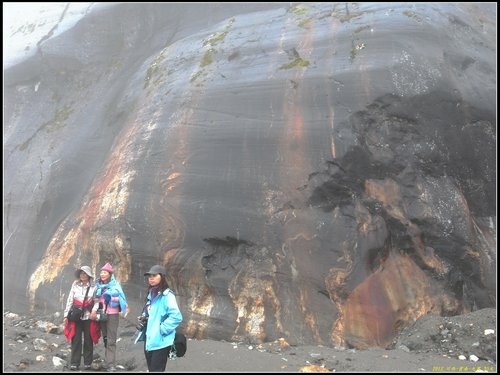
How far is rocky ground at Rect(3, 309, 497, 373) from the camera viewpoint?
6.83 meters

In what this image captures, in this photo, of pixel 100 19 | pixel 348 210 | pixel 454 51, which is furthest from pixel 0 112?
pixel 454 51

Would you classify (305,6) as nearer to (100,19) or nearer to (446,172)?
(446,172)

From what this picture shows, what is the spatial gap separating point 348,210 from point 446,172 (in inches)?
81.6

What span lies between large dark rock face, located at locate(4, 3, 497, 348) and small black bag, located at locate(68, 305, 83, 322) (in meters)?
2.24

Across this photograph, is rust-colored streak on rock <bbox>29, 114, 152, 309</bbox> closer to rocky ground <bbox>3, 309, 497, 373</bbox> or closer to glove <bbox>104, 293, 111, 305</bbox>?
rocky ground <bbox>3, 309, 497, 373</bbox>

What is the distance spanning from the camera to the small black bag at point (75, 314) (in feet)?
22.1

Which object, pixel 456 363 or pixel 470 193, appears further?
pixel 470 193

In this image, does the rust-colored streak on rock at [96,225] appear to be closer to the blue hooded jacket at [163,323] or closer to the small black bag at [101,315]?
the small black bag at [101,315]

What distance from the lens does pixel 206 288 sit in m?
8.69

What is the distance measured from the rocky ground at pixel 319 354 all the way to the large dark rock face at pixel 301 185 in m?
0.39

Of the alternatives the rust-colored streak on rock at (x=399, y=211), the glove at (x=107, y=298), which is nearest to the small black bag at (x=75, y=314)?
the glove at (x=107, y=298)

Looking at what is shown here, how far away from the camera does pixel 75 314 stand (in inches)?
265

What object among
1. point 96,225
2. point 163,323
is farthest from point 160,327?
point 96,225

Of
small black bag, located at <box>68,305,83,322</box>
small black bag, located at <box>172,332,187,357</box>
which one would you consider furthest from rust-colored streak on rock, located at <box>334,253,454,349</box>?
small black bag, located at <box>68,305,83,322</box>
